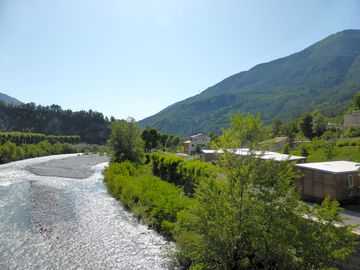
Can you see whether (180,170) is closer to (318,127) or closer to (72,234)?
(72,234)

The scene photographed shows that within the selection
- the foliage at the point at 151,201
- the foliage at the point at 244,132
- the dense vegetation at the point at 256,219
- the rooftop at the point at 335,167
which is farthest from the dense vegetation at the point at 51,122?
the foliage at the point at 244,132

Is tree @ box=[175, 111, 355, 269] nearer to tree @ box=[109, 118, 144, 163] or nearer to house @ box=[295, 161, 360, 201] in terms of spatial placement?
house @ box=[295, 161, 360, 201]

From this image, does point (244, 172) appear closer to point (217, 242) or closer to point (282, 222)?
point (282, 222)

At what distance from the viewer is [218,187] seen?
1270 cm

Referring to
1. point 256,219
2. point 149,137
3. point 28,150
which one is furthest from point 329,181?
point 28,150

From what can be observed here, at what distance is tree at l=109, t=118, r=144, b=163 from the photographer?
60719 millimetres

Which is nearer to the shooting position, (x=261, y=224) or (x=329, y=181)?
(x=261, y=224)

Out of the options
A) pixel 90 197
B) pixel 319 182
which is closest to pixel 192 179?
pixel 90 197

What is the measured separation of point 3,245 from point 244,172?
19056 mm

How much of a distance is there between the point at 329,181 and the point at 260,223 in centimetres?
1340

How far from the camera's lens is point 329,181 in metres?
22.0

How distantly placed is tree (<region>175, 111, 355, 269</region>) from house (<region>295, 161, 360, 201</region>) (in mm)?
10238

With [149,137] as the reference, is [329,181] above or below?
below

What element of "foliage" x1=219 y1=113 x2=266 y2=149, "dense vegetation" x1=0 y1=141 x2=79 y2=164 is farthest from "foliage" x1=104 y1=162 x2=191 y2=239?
"dense vegetation" x1=0 y1=141 x2=79 y2=164
